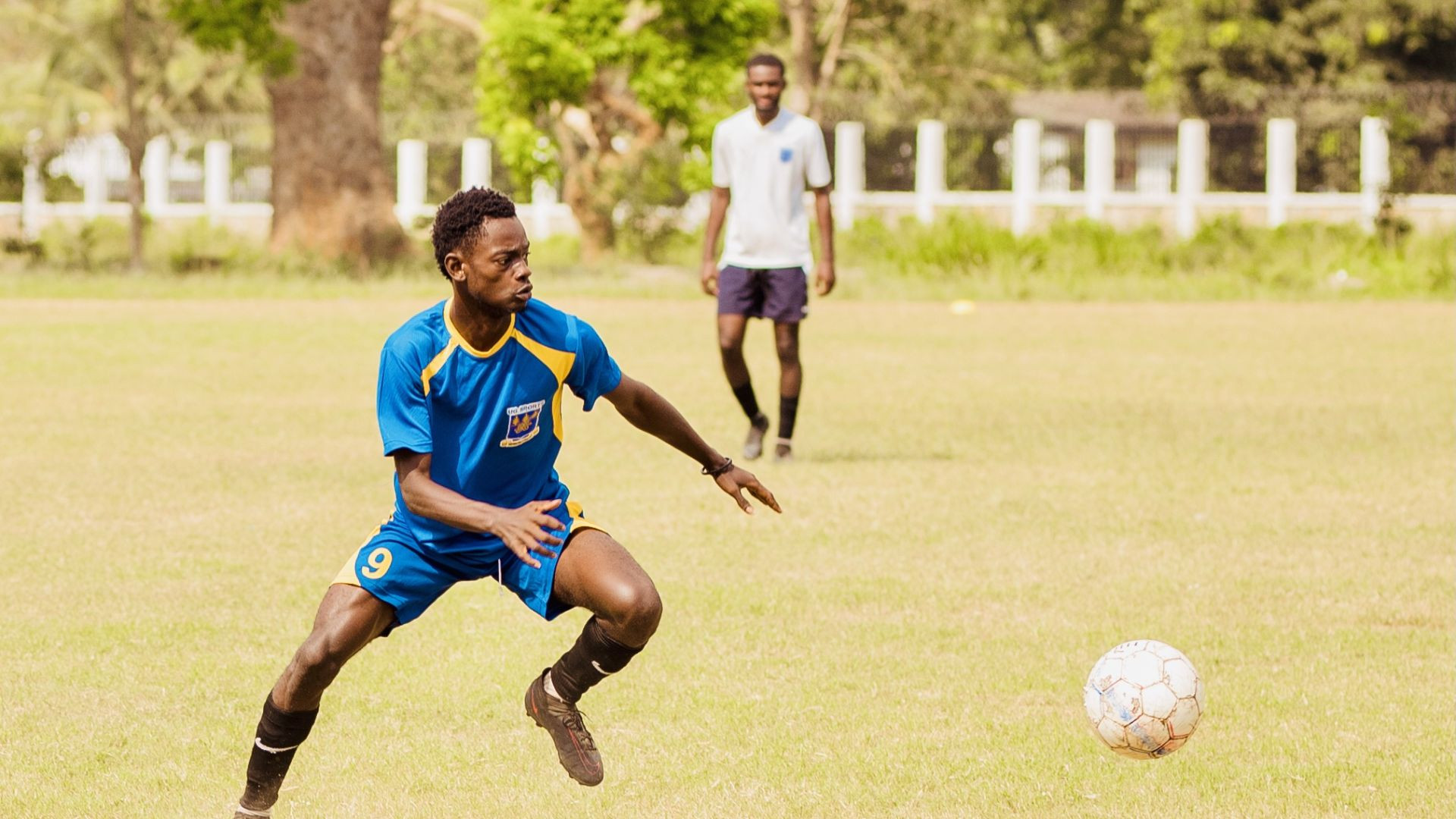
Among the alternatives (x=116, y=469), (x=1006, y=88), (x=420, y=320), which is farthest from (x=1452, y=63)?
(x=420, y=320)

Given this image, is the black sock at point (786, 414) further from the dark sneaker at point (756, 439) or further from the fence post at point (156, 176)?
the fence post at point (156, 176)

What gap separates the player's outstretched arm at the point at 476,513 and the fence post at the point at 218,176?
120 ft

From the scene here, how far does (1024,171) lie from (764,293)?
28488 mm

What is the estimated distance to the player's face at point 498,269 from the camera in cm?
483

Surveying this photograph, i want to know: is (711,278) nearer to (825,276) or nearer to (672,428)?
(825,276)

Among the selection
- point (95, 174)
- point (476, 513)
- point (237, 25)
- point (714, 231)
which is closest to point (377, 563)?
point (476, 513)

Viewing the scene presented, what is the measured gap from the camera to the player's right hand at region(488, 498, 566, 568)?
451cm

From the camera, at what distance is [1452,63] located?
4744cm

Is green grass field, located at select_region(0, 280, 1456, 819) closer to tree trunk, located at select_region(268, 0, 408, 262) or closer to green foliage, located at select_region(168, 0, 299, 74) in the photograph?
green foliage, located at select_region(168, 0, 299, 74)

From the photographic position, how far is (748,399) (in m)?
11.7

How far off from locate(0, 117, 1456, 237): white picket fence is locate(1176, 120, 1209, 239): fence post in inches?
0.6

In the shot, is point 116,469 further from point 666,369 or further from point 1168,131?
point 1168,131

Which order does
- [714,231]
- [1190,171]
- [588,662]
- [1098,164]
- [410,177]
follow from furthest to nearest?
[1098,164] → [410,177] → [1190,171] → [714,231] → [588,662]

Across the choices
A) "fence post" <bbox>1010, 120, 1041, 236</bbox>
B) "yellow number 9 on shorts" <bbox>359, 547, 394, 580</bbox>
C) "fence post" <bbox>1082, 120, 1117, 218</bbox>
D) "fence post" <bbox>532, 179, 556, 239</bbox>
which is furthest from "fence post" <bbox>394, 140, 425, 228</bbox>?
"yellow number 9 on shorts" <bbox>359, 547, 394, 580</bbox>
